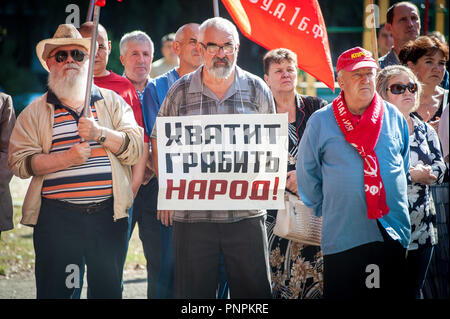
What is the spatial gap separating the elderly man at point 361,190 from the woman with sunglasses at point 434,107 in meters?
1.50

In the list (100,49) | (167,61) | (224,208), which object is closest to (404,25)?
(100,49)

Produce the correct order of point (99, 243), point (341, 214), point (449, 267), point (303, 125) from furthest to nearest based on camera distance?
point (449, 267) < point (303, 125) < point (99, 243) < point (341, 214)

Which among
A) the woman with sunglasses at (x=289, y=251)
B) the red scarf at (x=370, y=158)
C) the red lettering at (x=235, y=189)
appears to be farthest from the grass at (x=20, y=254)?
the red scarf at (x=370, y=158)

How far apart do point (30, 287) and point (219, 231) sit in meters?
3.14

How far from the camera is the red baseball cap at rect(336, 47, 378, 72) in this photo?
14.2 ft

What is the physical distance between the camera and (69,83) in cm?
460

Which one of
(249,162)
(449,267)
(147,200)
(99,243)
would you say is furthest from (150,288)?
(449,267)

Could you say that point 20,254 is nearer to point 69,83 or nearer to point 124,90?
point 124,90

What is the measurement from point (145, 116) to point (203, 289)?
1618mm

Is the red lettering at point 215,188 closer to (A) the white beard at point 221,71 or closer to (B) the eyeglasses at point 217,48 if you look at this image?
(A) the white beard at point 221,71

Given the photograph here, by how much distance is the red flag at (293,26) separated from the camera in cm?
546

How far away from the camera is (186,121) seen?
4426 mm

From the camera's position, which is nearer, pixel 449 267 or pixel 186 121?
pixel 186 121
